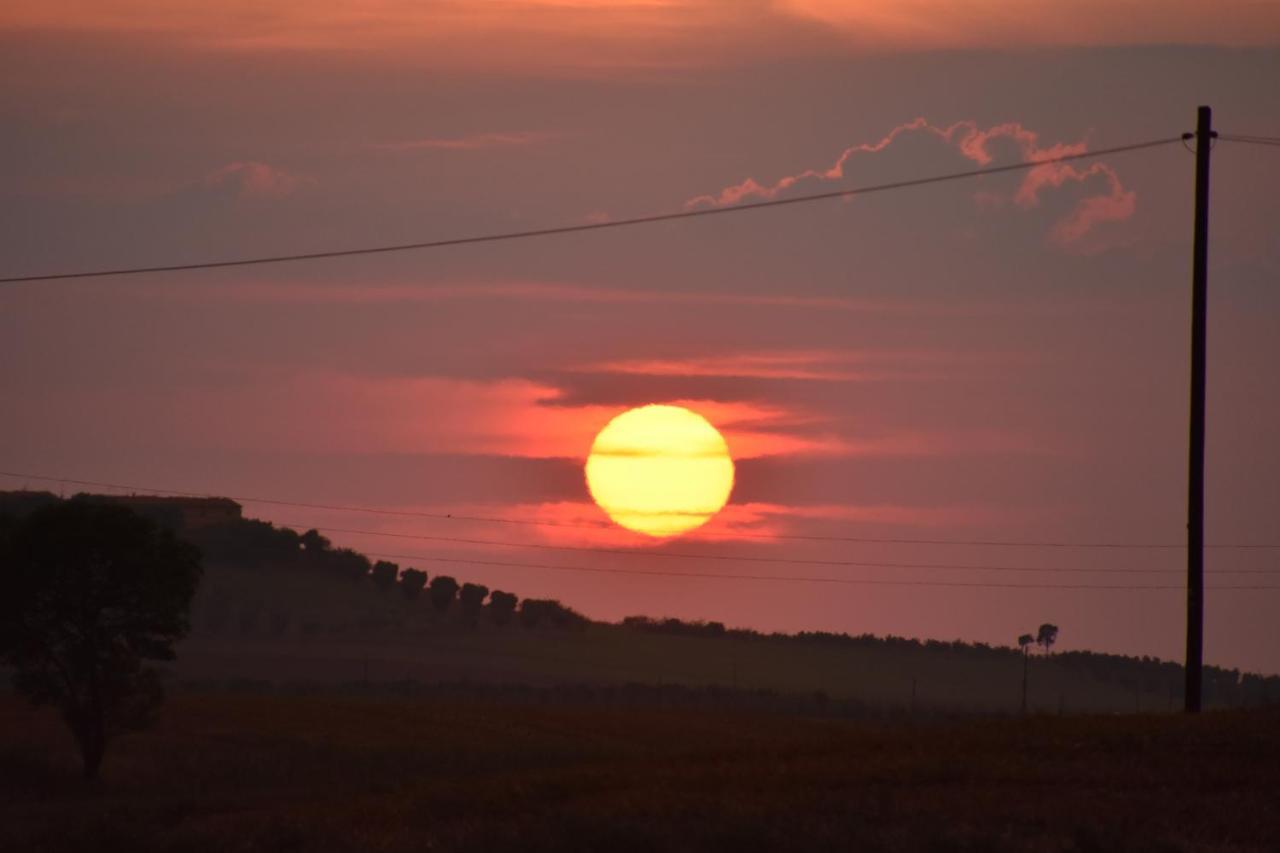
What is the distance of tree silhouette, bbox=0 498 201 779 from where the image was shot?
68.2m

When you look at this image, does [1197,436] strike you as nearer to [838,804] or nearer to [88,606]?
[838,804]

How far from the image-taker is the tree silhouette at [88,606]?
224 feet

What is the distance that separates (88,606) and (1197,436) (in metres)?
44.4

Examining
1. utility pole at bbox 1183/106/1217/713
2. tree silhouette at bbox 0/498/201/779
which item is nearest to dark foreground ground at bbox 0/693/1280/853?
utility pole at bbox 1183/106/1217/713

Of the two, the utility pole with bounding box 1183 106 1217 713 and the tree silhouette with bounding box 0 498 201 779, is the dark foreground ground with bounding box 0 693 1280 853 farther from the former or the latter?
the tree silhouette with bounding box 0 498 201 779

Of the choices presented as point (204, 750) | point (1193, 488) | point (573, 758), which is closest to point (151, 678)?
point (204, 750)

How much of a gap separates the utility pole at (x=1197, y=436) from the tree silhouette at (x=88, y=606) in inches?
1642

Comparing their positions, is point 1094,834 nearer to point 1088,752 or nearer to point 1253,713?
point 1088,752

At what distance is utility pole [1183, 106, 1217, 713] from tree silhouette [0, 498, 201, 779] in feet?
137

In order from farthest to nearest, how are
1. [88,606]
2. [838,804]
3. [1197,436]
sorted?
[88,606] → [1197,436] → [838,804]

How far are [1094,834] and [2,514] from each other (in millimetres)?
55321

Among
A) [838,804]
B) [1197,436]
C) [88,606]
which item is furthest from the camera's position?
[88,606]

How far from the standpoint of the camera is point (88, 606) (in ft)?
226

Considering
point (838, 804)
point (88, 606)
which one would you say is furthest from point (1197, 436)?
point (88, 606)
